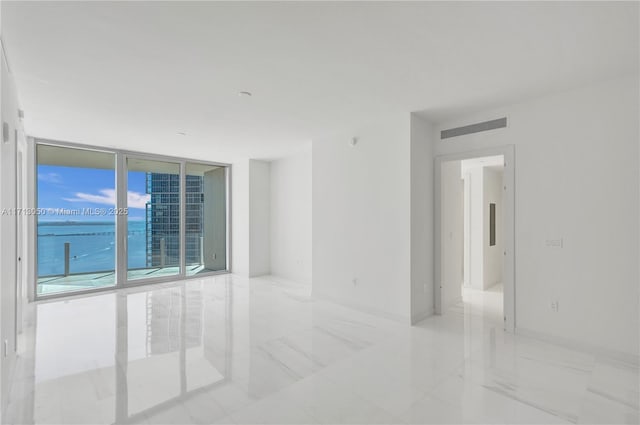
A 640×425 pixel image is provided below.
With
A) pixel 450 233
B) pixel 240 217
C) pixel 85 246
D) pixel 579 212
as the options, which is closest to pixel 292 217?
pixel 240 217

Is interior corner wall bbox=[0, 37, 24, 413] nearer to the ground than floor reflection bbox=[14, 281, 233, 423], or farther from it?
farther from it

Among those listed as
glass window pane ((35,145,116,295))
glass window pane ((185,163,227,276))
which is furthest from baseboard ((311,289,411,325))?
glass window pane ((35,145,116,295))

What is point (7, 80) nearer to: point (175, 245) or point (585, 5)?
point (585, 5)

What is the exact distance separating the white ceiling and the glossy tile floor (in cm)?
283

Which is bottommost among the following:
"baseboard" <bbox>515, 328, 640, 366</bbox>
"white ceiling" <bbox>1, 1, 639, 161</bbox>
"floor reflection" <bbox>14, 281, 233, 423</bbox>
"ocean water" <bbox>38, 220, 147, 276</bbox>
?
"floor reflection" <bbox>14, 281, 233, 423</bbox>

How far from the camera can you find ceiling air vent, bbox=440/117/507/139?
3786 millimetres

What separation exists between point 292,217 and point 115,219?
3602 mm

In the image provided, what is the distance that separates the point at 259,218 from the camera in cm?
723

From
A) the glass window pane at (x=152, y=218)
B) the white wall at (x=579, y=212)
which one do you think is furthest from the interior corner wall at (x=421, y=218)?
the glass window pane at (x=152, y=218)

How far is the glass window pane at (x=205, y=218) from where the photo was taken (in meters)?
7.07

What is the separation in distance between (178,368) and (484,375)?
2867 mm

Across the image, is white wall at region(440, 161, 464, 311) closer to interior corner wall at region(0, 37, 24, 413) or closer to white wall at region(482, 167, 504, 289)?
white wall at region(482, 167, 504, 289)

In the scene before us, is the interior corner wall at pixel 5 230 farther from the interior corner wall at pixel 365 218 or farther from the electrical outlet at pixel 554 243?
the electrical outlet at pixel 554 243

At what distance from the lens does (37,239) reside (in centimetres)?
516
